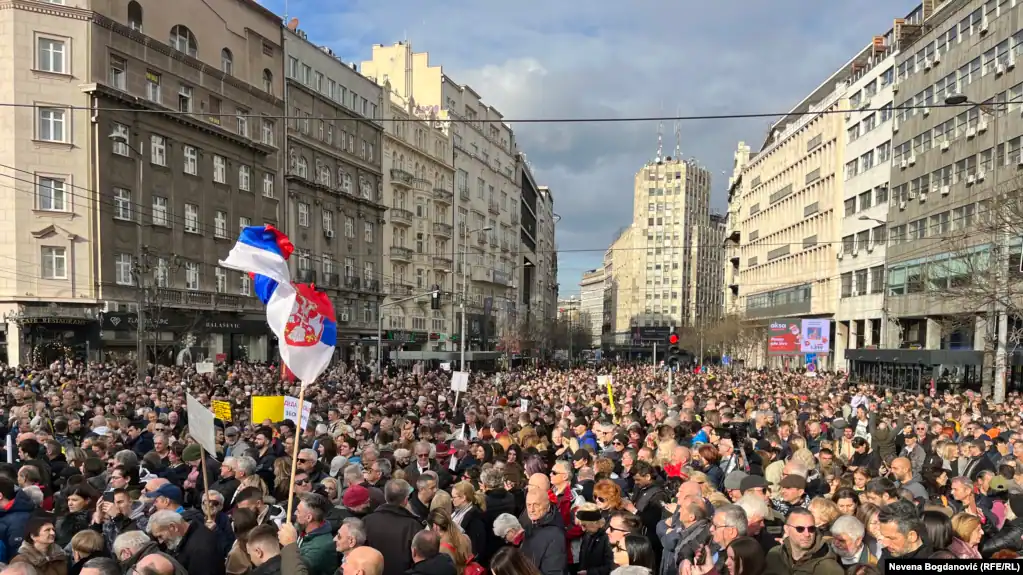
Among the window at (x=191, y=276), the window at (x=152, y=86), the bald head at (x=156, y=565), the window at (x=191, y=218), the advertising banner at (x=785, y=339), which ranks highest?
the window at (x=152, y=86)

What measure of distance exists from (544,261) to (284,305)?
126 meters

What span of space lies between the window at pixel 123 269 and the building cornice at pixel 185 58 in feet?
35.9

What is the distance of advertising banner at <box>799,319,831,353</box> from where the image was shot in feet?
135

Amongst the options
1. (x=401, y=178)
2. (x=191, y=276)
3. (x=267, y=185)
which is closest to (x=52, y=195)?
(x=191, y=276)

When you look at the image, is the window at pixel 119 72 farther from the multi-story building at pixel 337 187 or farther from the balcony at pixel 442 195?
the balcony at pixel 442 195

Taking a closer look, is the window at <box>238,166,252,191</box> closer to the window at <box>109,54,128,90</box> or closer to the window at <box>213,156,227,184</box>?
the window at <box>213,156,227,184</box>

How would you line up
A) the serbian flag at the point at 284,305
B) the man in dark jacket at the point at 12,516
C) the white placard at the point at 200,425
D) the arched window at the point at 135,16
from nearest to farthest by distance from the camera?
1. the man in dark jacket at the point at 12,516
2. the serbian flag at the point at 284,305
3. the white placard at the point at 200,425
4. the arched window at the point at 135,16

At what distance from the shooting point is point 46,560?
208 inches

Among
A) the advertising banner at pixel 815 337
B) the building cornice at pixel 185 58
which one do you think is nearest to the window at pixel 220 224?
the building cornice at pixel 185 58

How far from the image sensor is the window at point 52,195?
1470 inches

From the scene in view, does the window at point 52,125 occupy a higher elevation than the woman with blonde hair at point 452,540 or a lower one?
higher

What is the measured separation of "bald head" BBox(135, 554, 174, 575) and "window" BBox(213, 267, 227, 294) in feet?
145

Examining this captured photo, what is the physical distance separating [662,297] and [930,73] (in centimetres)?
10333

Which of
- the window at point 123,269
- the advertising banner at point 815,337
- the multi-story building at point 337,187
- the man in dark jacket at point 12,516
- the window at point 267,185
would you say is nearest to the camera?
the man in dark jacket at point 12,516
